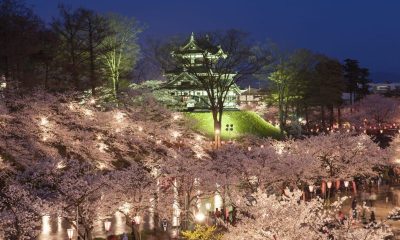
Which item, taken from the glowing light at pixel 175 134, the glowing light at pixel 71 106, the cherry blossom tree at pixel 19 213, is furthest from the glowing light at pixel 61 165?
the glowing light at pixel 175 134

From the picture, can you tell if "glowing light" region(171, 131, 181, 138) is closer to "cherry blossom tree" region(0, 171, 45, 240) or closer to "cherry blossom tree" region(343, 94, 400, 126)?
"cherry blossom tree" region(0, 171, 45, 240)

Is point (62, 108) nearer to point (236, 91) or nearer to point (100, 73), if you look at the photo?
point (100, 73)

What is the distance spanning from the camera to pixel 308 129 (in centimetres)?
6625

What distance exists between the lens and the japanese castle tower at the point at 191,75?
5060cm

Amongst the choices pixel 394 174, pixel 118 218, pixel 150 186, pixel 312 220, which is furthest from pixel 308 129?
pixel 312 220

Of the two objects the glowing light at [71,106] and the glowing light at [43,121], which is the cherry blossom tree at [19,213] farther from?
the glowing light at [71,106]

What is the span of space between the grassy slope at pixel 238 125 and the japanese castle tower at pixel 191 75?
157cm

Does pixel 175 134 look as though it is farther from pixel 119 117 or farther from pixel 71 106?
pixel 71 106

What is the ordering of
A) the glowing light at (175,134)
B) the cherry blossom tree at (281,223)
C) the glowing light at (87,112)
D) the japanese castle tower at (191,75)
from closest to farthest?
1. the cherry blossom tree at (281,223)
2. the glowing light at (87,112)
3. the glowing light at (175,134)
4. the japanese castle tower at (191,75)

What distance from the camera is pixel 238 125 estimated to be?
54.3 m

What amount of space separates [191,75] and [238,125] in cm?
660

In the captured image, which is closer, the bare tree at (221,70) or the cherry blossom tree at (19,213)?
the cherry blossom tree at (19,213)

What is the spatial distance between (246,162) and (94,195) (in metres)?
11.9

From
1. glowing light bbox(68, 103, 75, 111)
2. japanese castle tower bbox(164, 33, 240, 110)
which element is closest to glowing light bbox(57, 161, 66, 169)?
glowing light bbox(68, 103, 75, 111)
